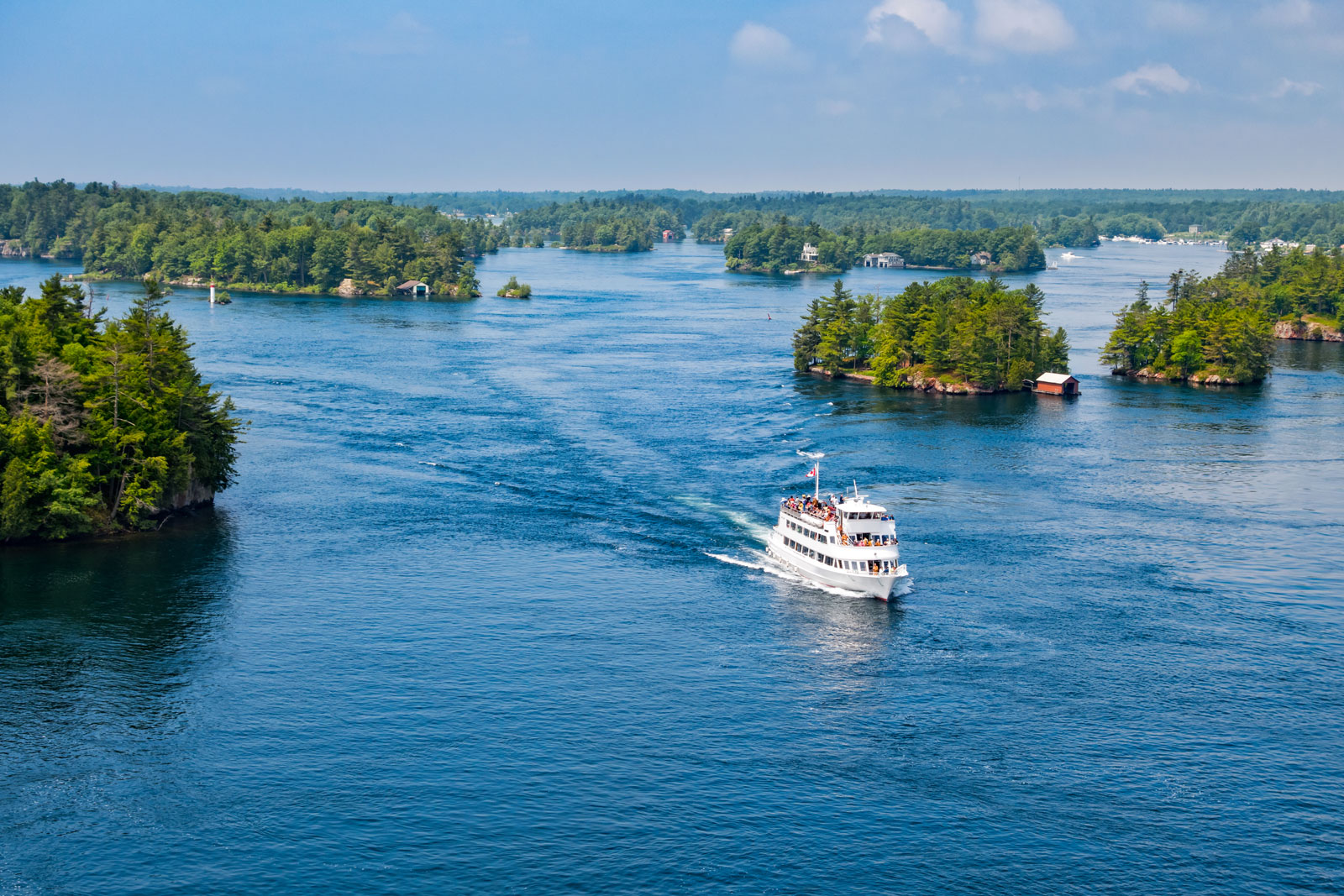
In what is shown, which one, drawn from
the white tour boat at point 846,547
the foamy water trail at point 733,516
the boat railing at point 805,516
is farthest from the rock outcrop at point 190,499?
the white tour boat at point 846,547

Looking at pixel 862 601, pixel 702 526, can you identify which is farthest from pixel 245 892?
pixel 702 526

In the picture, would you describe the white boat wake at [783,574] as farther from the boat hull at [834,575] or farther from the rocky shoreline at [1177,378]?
the rocky shoreline at [1177,378]

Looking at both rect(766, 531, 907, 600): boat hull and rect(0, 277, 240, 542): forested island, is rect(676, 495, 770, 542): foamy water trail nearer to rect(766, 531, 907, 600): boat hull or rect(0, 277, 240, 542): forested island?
rect(766, 531, 907, 600): boat hull

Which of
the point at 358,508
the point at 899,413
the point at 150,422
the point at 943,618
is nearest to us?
the point at 943,618

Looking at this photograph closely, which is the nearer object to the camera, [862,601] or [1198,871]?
[1198,871]

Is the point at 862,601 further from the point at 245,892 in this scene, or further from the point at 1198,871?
the point at 245,892

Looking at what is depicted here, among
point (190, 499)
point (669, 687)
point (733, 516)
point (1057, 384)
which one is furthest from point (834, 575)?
point (1057, 384)
